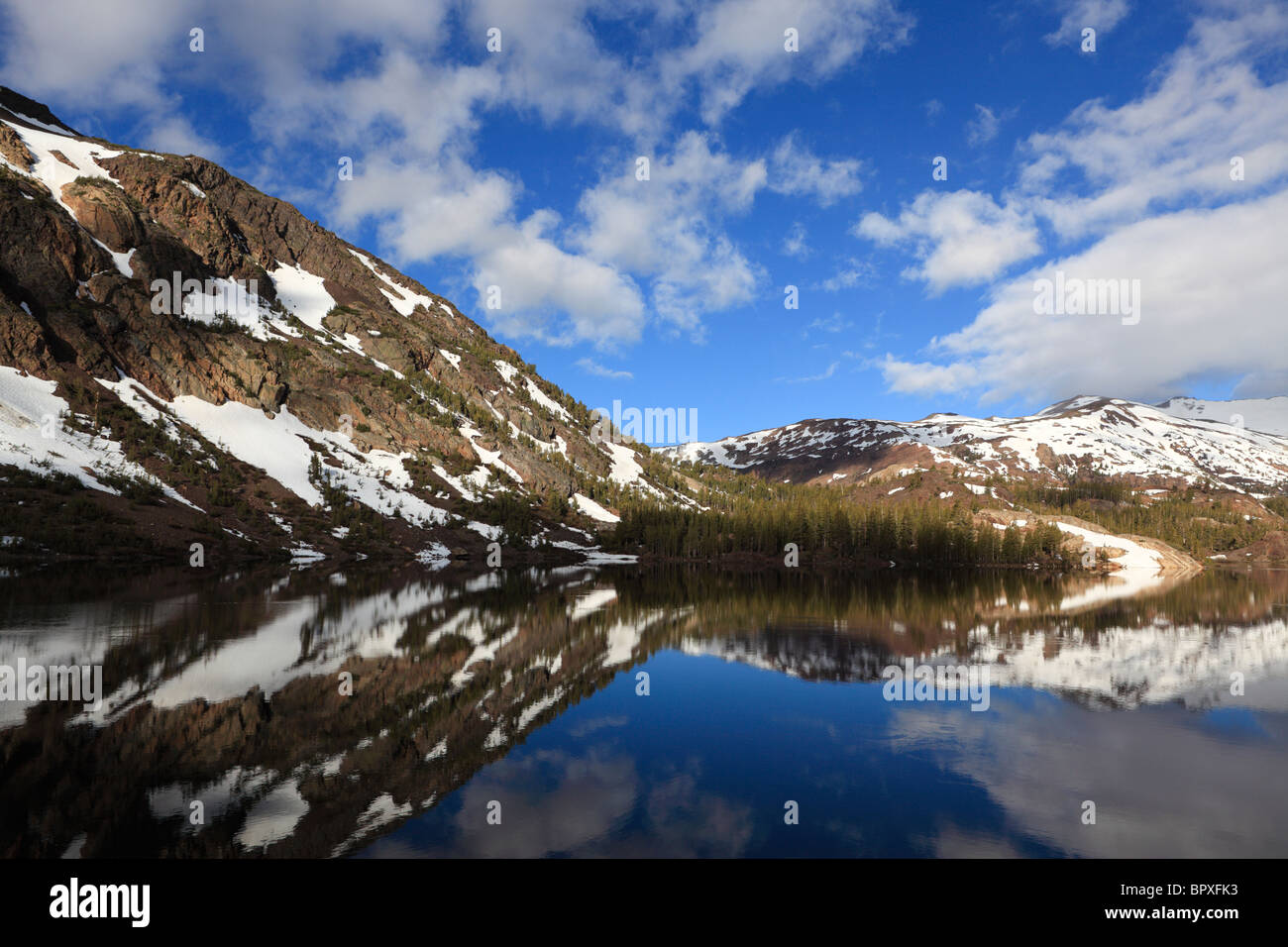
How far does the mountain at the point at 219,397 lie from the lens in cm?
8194

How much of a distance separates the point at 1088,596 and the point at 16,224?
161m

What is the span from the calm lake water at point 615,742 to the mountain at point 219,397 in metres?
53.3

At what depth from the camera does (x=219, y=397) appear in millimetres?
119250

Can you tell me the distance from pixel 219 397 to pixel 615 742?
128540mm

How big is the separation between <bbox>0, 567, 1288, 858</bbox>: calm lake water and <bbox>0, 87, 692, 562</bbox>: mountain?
53347 millimetres

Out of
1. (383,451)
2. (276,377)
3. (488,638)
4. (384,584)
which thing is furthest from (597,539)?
(488,638)

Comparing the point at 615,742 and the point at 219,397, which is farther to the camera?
the point at 219,397

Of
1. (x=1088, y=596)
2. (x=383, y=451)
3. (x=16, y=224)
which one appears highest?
(x=16, y=224)

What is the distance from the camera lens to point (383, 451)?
136125 millimetres
